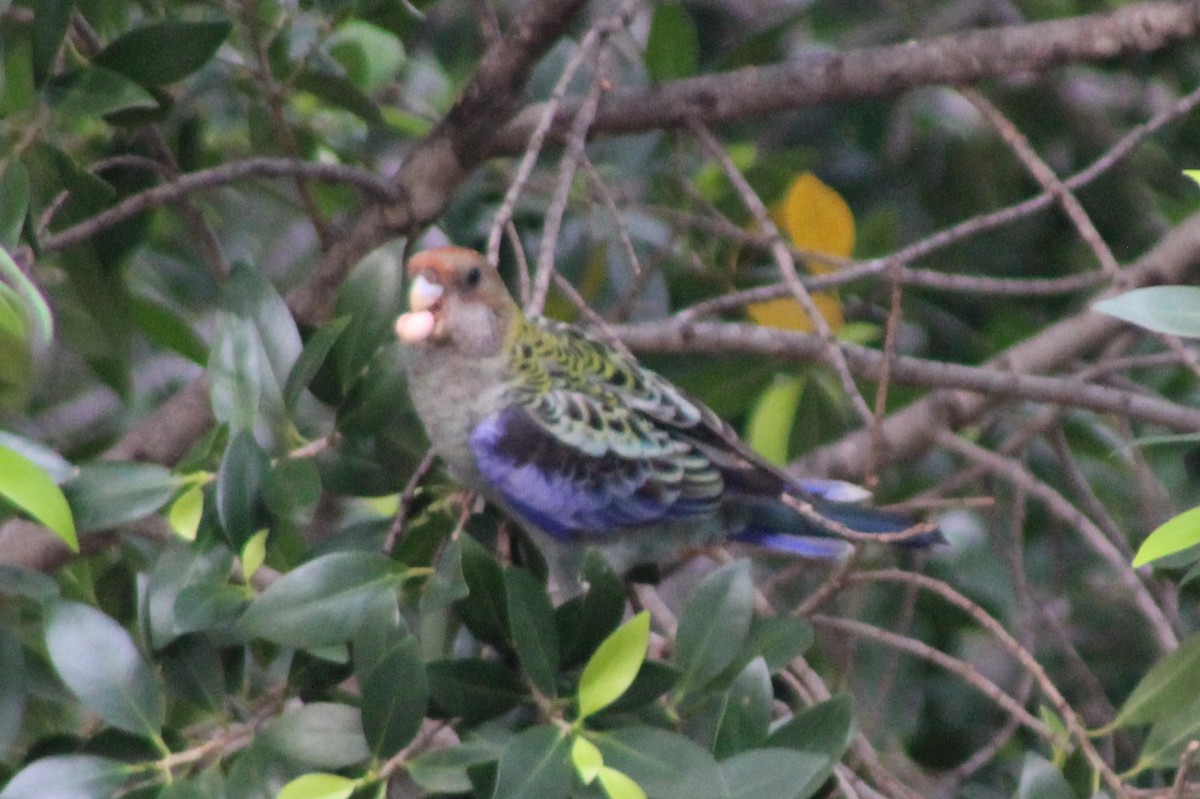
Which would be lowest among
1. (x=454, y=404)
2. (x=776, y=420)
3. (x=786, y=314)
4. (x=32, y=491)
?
(x=776, y=420)

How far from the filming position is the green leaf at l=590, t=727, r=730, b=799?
1.11m

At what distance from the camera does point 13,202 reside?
1356 mm

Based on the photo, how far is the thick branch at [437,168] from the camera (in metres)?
1.77

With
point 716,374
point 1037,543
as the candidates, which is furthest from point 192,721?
point 1037,543

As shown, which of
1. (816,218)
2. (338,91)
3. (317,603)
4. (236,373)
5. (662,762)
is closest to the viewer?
(662,762)

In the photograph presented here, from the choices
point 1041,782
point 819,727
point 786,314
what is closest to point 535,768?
point 819,727

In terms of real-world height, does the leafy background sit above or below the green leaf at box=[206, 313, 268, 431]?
below

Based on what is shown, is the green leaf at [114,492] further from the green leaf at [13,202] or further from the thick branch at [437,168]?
the thick branch at [437,168]

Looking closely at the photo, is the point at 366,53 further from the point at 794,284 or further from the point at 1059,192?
the point at 1059,192

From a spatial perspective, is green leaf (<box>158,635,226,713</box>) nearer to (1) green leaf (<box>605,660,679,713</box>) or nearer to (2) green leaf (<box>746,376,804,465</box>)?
(1) green leaf (<box>605,660,679,713</box>)

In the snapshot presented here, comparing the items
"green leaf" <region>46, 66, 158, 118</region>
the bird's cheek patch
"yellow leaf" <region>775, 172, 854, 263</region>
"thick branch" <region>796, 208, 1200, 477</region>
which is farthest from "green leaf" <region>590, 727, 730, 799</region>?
"yellow leaf" <region>775, 172, 854, 263</region>

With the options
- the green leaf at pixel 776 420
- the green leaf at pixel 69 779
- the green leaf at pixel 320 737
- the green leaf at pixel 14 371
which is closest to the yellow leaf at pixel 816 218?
the green leaf at pixel 776 420

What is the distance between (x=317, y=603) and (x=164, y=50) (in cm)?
69

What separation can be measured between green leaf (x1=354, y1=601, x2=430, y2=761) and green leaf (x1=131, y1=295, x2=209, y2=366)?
0.93 m
